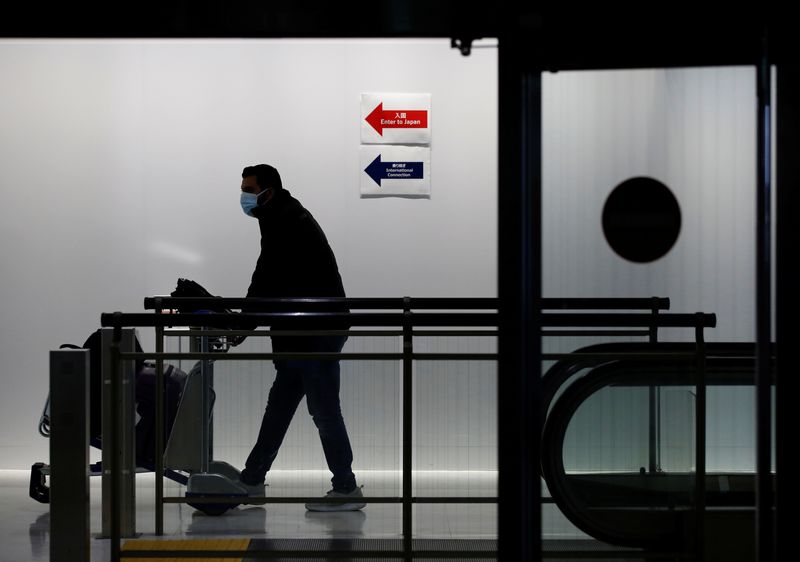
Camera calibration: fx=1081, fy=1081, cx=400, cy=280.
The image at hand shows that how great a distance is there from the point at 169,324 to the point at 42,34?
61.9 inches

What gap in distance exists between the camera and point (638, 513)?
256 cm

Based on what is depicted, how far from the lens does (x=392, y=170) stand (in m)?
6.42

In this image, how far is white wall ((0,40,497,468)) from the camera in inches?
252

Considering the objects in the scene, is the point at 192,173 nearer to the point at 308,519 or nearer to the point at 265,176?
the point at 265,176

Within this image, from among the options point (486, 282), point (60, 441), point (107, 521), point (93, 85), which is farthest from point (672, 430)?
point (93, 85)

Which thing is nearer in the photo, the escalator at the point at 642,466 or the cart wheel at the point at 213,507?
the escalator at the point at 642,466

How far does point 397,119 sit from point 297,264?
4.72ft

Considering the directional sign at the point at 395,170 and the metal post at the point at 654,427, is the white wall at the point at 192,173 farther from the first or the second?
the metal post at the point at 654,427

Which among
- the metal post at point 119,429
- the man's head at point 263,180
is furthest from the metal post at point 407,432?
the man's head at point 263,180

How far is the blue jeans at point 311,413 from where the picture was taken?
395 centimetres

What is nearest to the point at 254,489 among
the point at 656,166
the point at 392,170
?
the point at 656,166
